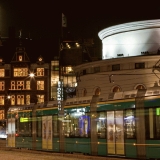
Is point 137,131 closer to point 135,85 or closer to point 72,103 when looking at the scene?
point 72,103

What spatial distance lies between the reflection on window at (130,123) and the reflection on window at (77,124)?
357 cm

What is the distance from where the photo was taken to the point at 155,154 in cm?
2114

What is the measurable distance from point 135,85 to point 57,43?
40756 mm

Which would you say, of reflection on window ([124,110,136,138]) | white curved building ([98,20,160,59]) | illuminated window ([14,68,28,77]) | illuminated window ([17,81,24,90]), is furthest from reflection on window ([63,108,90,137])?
illuminated window ([14,68,28,77])

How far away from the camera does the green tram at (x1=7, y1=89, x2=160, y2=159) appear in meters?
21.8

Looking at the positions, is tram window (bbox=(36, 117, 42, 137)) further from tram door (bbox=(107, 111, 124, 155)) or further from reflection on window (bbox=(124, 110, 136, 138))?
reflection on window (bbox=(124, 110, 136, 138))

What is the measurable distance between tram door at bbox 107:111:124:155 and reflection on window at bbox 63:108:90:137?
6.89 feet

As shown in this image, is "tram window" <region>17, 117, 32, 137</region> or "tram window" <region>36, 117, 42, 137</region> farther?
"tram window" <region>17, 117, 32, 137</region>

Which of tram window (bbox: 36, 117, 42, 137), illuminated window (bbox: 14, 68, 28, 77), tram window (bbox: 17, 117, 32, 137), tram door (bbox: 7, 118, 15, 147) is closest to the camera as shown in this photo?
tram window (bbox: 36, 117, 42, 137)

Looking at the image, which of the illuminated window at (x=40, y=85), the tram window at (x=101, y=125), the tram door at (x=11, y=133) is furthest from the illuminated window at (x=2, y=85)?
the tram window at (x=101, y=125)

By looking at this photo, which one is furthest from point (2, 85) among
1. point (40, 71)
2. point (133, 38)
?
point (133, 38)

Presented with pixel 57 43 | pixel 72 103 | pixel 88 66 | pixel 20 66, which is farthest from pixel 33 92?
pixel 72 103

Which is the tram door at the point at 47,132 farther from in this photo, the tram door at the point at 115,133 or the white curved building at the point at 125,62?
the white curved building at the point at 125,62

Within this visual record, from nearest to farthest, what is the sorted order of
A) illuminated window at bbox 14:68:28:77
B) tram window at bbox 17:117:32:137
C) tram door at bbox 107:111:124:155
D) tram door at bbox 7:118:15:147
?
tram door at bbox 107:111:124:155 < tram window at bbox 17:117:32:137 < tram door at bbox 7:118:15:147 < illuminated window at bbox 14:68:28:77
